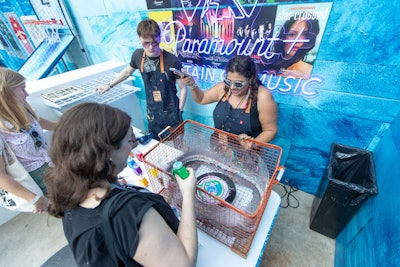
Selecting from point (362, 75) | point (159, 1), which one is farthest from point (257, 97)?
point (159, 1)

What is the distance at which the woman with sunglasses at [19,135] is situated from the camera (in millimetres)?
1317

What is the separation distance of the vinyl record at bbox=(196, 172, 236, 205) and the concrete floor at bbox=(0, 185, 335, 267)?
124cm

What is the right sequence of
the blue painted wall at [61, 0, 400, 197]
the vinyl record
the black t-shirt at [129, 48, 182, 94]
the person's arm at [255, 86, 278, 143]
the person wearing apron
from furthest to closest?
the black t-shirt at [129, 48, 182, 94]
the person wearing apron
the person's arm at [255, 86, 278, 143]
the blue painted wall at [61, 0, 400, 197]
the vinyl record

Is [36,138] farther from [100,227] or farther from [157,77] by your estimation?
[100,227]

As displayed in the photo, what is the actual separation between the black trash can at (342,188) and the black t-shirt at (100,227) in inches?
64.8

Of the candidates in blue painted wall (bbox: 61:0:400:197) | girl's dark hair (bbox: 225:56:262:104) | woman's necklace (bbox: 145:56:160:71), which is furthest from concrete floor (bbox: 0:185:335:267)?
woman's necklace (bbox: 145:56:160:71)

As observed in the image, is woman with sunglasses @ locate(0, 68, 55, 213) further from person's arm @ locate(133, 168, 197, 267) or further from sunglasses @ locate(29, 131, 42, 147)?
person's arm @ locate(133, 168, 197, 267)

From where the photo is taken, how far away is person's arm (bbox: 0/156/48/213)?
4.27 feet

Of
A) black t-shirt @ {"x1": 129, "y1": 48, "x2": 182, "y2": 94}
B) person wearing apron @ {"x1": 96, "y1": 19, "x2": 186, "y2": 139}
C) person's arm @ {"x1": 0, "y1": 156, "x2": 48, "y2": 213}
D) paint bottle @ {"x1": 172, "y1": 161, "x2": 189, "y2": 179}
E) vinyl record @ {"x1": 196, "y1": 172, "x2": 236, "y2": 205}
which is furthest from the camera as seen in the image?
black t-shirt @ {"x1": 129, "y1": 48, "x2": 182, "y2": 94}

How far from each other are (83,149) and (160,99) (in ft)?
5.20

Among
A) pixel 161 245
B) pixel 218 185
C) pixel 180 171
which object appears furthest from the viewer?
pixel 218 185

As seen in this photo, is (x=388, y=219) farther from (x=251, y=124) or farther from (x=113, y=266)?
(x=113, y=266)

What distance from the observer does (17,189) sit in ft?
4.46

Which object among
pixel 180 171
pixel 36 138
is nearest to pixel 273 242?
pixel 180 171
